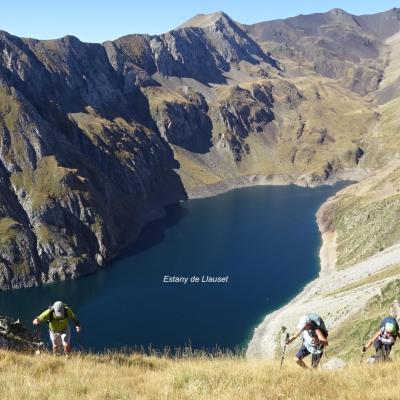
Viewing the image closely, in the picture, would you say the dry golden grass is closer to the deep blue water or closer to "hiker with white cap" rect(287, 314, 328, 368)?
"hiker with white cap" rect(287, 314, 328, 368)

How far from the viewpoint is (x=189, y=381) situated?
17750mm

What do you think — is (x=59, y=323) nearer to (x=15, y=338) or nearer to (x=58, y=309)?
(x=58, y=309)

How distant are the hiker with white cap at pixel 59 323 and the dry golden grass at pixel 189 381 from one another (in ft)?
13.2

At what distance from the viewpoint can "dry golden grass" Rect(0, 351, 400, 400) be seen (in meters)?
16.2

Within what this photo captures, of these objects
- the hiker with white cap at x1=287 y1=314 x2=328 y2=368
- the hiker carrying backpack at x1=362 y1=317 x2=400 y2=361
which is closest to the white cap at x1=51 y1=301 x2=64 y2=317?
the hiker with white cap at x1=287 y1=314 x2=328 y2=368

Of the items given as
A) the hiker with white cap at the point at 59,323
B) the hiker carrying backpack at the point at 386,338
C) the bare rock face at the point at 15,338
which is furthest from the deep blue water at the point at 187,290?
the hiker carrying backpack at the point at 386,338

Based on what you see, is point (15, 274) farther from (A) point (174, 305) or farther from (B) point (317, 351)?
(B) point (317, 351)

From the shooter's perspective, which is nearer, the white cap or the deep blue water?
the white cap

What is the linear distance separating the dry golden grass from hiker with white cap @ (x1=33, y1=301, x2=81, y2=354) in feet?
13.2

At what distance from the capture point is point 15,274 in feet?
→ 481

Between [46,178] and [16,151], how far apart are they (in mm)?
16655

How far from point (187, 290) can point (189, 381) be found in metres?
114

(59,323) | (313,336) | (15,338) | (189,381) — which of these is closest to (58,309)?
(59,323)

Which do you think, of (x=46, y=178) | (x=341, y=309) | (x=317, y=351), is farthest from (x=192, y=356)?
(x=46, y=178)
